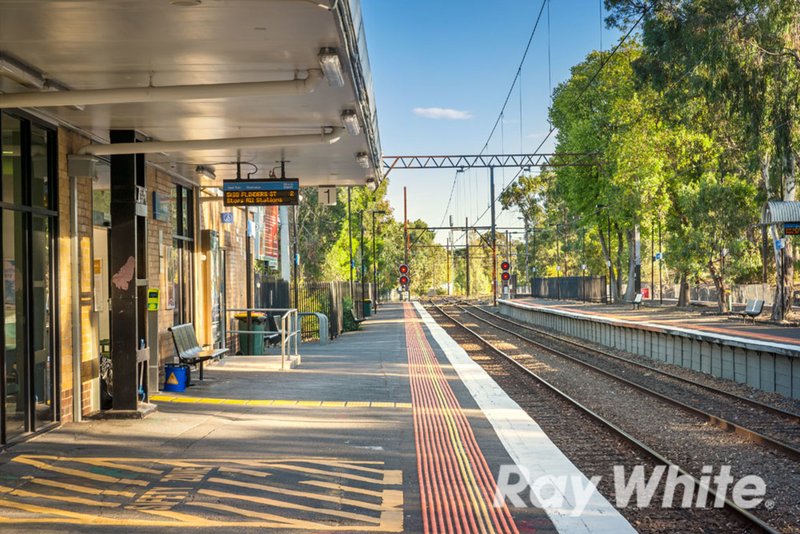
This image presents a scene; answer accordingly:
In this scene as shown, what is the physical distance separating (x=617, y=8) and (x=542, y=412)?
32.3 m

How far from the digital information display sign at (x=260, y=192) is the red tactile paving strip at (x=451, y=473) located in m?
3.92

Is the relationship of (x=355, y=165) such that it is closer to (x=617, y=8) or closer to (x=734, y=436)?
(x=734, y=436)

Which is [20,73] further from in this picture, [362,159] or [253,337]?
[253,337]

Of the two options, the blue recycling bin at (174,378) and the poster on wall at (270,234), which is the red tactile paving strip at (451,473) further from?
the poster on wall at (270,234)

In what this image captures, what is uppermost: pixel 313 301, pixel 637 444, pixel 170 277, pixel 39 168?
pixel 39 168

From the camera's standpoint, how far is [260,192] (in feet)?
48.5

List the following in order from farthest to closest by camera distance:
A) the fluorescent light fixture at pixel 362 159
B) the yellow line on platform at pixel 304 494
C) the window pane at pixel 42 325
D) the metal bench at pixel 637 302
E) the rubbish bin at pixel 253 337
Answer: the metal bench at pixel 637 302 < the rubbish bin at pixel 253 337 < the fluorescent light fixture at pixel 362 159 < the window pane at pixel 42 325 < the yellow line on platform at pixel 304 494

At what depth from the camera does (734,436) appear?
34.9 feet

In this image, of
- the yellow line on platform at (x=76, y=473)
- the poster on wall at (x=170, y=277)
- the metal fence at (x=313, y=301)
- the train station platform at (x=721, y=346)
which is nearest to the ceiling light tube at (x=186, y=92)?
the yellow line on platform at (x=76, y=473)

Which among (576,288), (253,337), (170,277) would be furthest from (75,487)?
(576,288)

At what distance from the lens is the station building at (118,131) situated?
283 inches

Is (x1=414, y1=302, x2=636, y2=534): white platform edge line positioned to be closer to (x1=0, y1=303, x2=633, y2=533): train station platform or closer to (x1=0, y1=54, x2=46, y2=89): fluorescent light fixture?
→ (x1=0, y1=303, x2=633, y2=533): train station platform

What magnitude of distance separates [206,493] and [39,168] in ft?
15.8

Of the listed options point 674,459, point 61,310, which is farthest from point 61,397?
point 674,459
